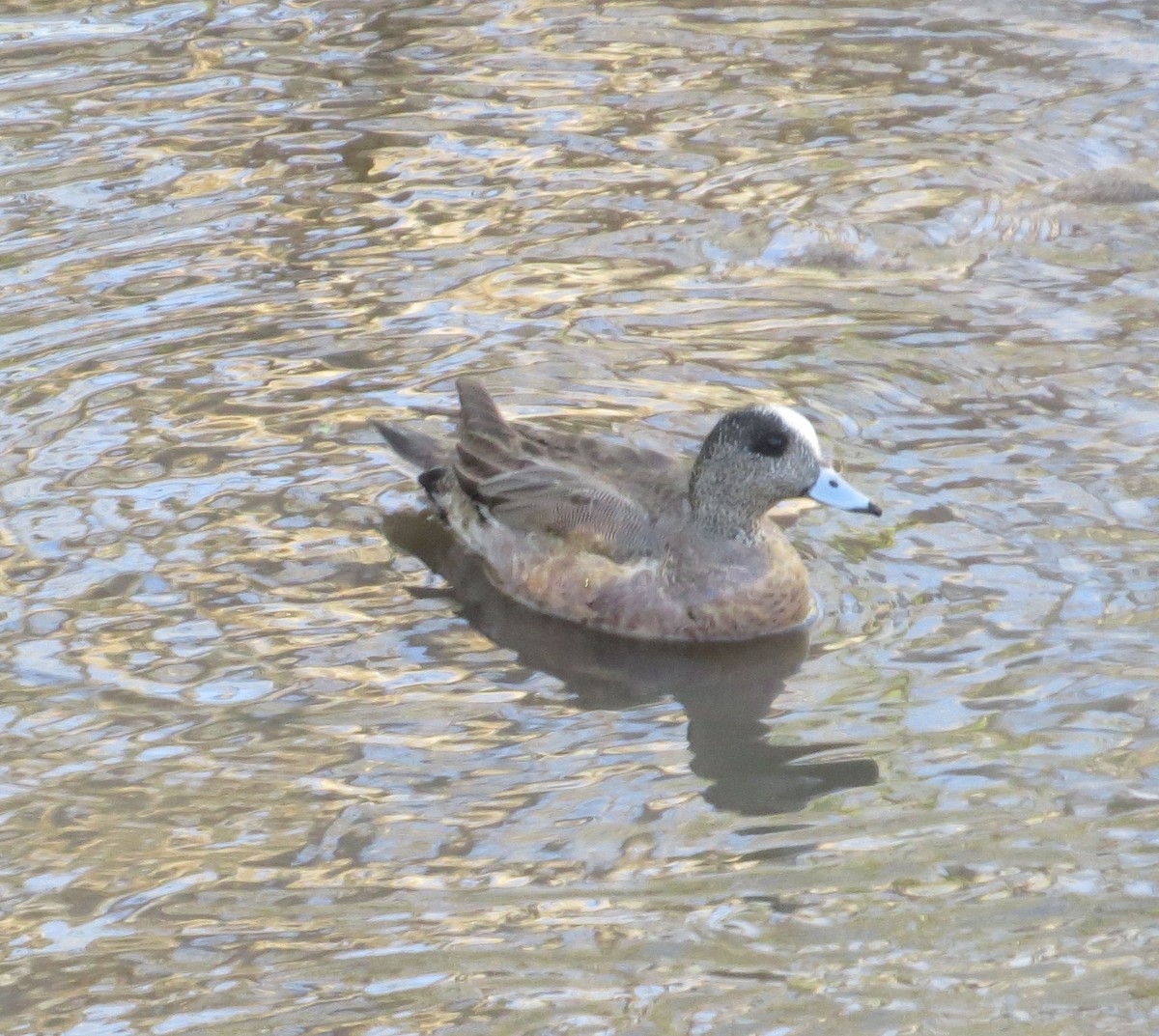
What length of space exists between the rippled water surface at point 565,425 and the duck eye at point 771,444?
0.57 metres

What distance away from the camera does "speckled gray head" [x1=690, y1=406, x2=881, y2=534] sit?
Answer: 7.21 m

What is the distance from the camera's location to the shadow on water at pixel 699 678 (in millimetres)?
6203

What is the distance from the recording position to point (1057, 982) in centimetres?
507

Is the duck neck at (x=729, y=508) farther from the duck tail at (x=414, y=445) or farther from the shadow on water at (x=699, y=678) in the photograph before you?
the duck tail at (x=414, y=445)

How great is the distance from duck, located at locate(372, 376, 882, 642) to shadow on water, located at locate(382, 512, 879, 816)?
0.25 ft

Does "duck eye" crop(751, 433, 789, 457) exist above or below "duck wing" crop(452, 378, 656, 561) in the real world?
above

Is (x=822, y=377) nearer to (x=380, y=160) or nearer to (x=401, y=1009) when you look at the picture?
(x=380, y=160)

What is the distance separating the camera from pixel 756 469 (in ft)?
23.8

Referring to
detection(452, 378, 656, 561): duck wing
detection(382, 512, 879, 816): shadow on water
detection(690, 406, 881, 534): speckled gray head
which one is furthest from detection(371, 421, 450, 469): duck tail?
detection(690, 406, 881, 534): speckled gray head

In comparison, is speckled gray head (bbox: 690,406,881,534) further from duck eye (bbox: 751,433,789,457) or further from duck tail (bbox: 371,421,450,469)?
duck tail (bbox: 371,421,450,469)

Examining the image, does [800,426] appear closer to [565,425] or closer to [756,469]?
[756,469]

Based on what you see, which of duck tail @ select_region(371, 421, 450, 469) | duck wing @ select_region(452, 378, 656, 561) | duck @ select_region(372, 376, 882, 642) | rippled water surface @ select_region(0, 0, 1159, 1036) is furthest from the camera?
duck tail @ select_region(371, 421, 450, 469)

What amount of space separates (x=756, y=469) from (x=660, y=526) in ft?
1.39

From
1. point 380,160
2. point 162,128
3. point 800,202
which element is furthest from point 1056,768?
point 162,128
